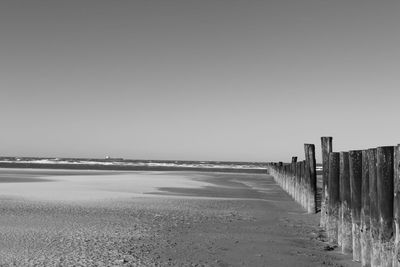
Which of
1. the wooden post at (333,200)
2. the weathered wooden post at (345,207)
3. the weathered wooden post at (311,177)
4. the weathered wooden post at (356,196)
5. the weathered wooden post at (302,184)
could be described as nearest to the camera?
the weathered wooden post at (356,196)

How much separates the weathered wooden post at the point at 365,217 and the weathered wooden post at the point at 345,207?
A: 986mm

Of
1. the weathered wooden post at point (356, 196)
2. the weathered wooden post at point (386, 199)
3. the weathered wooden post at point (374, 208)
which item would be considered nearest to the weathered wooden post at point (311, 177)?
the weathered wooden post at point (356, 196)

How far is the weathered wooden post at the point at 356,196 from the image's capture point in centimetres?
636

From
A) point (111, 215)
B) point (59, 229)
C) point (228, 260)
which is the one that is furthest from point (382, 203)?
point (111, 215)

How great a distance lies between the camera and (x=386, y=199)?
5078 mm

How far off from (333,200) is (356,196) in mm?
1857

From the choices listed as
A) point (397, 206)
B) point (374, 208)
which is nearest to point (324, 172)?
point (374, 208)

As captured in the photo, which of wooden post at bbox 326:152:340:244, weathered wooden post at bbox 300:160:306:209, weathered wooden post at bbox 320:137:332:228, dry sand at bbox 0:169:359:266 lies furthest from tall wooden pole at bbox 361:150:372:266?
weathered wooden post at bbox 300:160:306:209

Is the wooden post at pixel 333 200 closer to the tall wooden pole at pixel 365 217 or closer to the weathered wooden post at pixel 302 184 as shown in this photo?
the tall wooden pole at pixel 365 217

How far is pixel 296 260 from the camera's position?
6559 mm

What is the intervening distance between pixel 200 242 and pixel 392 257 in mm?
3539

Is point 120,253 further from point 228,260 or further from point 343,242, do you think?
point 343,242

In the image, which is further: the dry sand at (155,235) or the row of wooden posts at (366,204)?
the dry sand at (155,235)

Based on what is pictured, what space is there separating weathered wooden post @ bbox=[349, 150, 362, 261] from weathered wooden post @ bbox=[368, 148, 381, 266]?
0.78 metres
